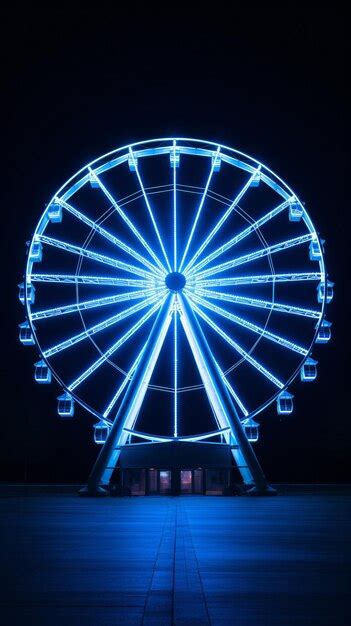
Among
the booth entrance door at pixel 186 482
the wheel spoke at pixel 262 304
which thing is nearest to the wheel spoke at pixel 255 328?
the wheel spoke at pixel 262 304

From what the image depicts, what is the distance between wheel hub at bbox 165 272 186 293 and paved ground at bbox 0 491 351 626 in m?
21.1

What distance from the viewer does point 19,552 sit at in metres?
10.5

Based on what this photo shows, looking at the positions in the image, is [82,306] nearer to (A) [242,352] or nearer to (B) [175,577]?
(A) [242,352]

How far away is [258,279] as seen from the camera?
113 feet

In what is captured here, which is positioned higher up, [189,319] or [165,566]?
[189,319]

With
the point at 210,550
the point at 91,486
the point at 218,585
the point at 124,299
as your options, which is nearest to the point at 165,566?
the point at 218,585

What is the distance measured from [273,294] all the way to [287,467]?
5141 cm

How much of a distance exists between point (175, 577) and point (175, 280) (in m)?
27.7

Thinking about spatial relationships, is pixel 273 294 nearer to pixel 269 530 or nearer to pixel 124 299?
pixel 124 299

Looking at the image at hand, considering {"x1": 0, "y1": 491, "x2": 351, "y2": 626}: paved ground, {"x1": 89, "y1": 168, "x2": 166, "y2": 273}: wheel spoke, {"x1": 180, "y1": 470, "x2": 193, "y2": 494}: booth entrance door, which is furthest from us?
{"x1": 180, "y1": 470, "x2": 193, "y2": 494}: booth entrance door

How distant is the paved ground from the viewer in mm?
5777

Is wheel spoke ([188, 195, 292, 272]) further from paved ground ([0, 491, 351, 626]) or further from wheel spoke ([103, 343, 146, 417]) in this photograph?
paved ground ([0, 491, 351, 626])

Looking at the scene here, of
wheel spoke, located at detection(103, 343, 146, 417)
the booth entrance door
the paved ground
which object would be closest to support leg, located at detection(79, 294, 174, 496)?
wheel spoke, located at detection(103, 343, 146, 417)

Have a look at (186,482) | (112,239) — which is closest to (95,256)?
(112,239)
